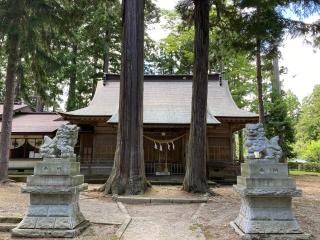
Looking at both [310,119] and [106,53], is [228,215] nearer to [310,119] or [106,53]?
[106,53]

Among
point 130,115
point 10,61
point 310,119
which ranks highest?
point 310,119

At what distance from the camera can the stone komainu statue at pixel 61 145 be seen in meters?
6.41

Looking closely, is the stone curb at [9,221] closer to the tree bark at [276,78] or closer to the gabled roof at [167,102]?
the gabled roof at [167,102]

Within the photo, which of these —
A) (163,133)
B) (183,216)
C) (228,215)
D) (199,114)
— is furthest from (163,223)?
(163,133)

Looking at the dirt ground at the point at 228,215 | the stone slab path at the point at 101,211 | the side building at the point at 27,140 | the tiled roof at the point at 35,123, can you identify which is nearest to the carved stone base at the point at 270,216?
the dirt ground at the point at 228,215

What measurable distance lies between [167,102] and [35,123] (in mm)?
8523

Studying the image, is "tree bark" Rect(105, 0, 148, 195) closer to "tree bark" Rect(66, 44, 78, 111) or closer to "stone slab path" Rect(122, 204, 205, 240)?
"stone slab path" Rect(122, 204, 205, 240)

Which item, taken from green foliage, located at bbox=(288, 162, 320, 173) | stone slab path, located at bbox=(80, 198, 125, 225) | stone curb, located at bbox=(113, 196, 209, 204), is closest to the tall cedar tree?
stone slab path, located at bbox=(80, 198, 125, 225)

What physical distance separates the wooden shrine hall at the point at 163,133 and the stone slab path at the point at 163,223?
7681mm

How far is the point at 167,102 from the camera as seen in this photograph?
67.7ft

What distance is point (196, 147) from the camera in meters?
12.7

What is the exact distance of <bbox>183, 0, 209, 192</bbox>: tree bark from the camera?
12461 millimetres

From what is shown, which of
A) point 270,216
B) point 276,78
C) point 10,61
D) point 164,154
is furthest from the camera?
point 276,78

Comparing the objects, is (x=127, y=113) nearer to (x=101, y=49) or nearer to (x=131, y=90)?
(x=131, y=90)
